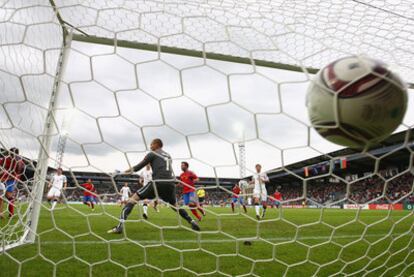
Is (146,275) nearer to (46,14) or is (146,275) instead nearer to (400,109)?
(400,109)

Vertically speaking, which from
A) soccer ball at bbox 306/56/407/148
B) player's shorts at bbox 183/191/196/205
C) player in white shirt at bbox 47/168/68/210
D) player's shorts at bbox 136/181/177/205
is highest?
soccer ball at bbox 306/56/407/148

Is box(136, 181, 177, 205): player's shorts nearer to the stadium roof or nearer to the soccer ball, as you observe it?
the stadium roof

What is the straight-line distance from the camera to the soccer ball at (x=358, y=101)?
162cm

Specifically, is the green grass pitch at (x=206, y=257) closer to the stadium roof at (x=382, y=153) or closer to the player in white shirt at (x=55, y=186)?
the player in white shirt at (x=55, y=186)

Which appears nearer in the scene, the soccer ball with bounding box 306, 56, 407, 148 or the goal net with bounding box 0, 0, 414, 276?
the soccer ball with bounding box 306, 56, 407, 148

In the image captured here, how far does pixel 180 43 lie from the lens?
3.38 meters

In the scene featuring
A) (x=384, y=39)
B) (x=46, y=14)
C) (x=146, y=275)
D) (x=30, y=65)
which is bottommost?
(x=146, y=275)

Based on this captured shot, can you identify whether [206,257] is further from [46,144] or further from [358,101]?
[358,101]

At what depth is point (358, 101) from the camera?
5.31 feet

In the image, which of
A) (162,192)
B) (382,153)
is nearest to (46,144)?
(162,192)

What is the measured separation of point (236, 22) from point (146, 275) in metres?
2.18

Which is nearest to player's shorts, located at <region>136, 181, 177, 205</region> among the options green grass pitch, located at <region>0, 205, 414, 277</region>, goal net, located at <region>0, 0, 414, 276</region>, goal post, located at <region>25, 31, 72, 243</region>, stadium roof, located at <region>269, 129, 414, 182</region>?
green grass pitch, located at <region>0, 205, 414, 277</region>

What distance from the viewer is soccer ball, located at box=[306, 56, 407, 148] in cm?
162

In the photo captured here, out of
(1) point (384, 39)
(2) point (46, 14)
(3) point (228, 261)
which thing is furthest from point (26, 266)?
(1) point (384, 39)
